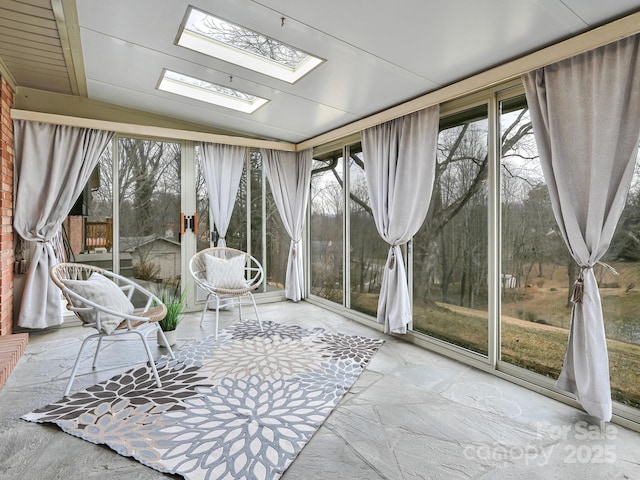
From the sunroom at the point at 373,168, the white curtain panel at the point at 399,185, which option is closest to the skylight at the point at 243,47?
the sunroom at the point at 373,168

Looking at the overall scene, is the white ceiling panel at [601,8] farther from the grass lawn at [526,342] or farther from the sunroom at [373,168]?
the grass lawn at [526,342]

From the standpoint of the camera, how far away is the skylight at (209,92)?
3.30m

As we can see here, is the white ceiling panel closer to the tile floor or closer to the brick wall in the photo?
the tile floor

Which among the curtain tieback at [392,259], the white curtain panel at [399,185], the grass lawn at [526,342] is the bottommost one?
the grass lawn at [526,342]

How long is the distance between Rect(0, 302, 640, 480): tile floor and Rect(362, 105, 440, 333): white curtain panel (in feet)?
2.67

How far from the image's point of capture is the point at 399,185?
10.6 feet

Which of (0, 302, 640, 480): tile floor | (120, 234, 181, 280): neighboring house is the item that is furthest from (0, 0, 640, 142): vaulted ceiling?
(0, 302, 640, 480): tile floor

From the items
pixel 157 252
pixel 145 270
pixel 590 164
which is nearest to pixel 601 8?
pixel 590 164

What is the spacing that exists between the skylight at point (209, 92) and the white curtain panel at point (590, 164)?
8.39 ft

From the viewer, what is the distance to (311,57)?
264cm

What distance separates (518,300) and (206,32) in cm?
300

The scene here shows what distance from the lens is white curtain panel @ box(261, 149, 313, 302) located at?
478 centimetres

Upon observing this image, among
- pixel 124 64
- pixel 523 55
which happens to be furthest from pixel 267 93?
pixel 523 55

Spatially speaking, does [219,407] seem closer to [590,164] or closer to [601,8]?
[590,164]
